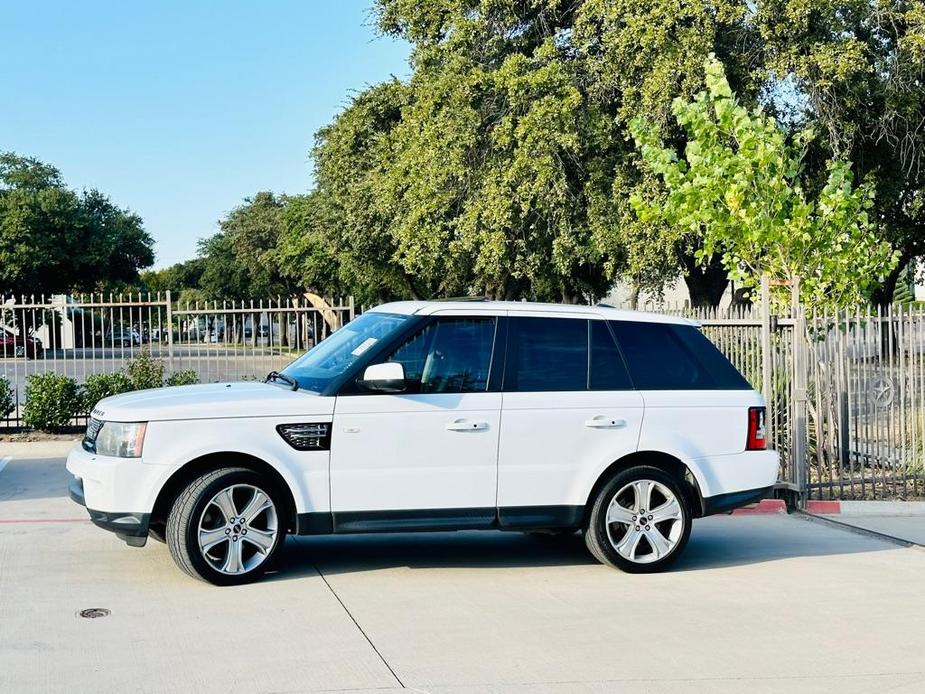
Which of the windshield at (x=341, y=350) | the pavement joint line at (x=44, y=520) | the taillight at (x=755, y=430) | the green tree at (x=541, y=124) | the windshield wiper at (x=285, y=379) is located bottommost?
the pavement joint line at (x=44, y=520)

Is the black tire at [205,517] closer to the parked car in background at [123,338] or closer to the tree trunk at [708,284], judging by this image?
the parked car in background at [123,338]

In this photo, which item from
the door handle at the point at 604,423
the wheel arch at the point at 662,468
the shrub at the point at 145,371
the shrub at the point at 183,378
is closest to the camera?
the door handle at the point at 604,423

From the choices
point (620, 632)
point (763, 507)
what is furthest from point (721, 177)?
point (620, 632)

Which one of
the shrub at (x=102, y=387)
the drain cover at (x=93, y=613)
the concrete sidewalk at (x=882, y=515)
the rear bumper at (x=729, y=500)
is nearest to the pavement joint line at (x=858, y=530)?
the concrete sidewalk at (x=882, y=515)

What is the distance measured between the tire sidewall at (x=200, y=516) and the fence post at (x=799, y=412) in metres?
5.66

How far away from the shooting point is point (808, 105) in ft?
82.7

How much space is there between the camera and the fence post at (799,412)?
458 inches

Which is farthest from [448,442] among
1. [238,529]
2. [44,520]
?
[44,520]

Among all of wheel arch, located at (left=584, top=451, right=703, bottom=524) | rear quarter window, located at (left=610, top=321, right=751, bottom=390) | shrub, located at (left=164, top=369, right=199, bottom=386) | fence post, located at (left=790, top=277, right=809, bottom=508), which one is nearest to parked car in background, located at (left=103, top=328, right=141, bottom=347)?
shrub, located at (left=164, top=369, right=199, bottom=386)

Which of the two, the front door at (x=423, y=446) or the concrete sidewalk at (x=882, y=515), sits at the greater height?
the front door at (x=423, y=446)

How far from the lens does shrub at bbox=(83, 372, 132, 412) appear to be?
17875mm

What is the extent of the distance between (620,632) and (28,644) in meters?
3.35

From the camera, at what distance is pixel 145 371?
1844 centimetres

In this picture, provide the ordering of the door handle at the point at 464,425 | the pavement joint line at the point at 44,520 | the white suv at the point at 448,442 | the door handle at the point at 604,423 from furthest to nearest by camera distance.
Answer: the pavement joint line at the point at 44,520, the door handle at the point at 604,423, the door handle at the point at 464,425, the white suv at the point at 448,442
